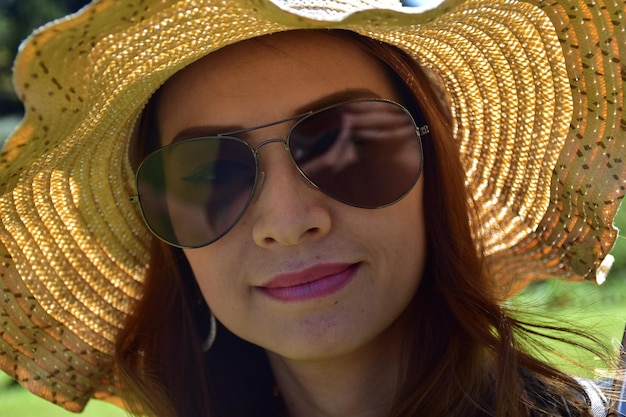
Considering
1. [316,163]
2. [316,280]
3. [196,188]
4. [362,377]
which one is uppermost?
[316,163]

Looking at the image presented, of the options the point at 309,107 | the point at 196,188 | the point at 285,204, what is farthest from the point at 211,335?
the point at 309,107

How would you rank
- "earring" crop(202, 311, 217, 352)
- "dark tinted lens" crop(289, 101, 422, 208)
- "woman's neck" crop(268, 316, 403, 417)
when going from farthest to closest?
"earring" crop(202, 311, 217, 352) < "woman's neck" crop(268, 316, 403, 417) < "dark tinted lens" crop(289, 101, 422, 208)

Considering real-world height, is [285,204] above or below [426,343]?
above

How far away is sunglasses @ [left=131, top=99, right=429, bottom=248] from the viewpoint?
6.19 ft

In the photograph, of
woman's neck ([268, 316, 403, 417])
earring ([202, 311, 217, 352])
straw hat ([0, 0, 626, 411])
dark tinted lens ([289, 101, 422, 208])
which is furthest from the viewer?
earring ([202, 311, 217, 352])

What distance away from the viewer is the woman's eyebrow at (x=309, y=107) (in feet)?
6.31

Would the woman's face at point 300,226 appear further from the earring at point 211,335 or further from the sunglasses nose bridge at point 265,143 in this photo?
the earring at point 211,335

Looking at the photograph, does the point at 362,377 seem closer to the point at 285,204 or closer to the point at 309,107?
the point at 285,204

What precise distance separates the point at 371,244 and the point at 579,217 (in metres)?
0.56

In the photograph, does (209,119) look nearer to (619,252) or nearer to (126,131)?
(126,131)

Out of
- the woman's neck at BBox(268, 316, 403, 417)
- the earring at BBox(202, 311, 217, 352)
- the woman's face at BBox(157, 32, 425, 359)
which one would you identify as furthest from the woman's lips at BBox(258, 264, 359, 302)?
the earring at BBox(202, 311, 217, 352)

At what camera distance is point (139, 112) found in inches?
84.0

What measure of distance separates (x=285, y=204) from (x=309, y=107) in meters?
0.22

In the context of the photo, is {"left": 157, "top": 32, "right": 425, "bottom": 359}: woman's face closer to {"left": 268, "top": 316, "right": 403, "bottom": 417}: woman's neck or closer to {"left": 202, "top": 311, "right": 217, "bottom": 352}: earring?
{"left": 268, "top": 316, "right": 403, "bottom": 417}: woman's neck
